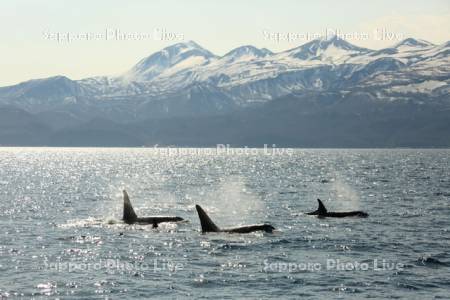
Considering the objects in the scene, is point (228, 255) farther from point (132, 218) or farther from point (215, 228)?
point (132, 218)

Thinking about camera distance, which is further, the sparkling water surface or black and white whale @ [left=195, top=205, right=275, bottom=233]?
black and white whale @ [left=195, top=205, right=275, bottom=233]

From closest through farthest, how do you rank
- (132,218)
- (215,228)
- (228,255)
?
(228,255) < (215,228) < (132,218)

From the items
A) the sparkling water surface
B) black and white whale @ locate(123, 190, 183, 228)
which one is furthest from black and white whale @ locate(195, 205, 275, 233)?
black and white whale @ locate(123, 190, 183, 228)

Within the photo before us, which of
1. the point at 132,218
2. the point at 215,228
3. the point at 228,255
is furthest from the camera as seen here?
the point at 132,218

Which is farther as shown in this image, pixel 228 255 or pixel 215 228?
pixel 215 228

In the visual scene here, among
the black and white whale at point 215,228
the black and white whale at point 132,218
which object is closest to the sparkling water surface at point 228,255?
the black and white whale at point 215,228

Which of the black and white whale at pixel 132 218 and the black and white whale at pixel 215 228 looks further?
the black and white whale at pixel 132 218

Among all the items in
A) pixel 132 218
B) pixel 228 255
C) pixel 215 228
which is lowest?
pixel 228 255

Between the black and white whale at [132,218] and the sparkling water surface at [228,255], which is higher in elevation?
the black and white whale at [132,218]

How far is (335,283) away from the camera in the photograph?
43.1m

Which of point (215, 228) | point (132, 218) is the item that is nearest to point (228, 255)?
point (215, 228)

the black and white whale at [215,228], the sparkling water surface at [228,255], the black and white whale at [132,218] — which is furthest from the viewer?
the black and white whale at [132,218]

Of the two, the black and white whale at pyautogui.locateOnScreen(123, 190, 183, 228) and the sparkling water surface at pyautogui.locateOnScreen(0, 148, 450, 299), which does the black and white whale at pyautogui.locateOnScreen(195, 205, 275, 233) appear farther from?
the black and white whale at pyautogui.locateOnScreen(123, 190, 183, 228)

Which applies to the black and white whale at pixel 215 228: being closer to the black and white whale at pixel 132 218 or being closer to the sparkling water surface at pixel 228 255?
the sparkling water surface at pixel 228 255
